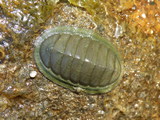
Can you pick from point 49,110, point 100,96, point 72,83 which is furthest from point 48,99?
point 100,96

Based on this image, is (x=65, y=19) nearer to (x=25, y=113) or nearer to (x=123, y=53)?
(x=123, y=53)

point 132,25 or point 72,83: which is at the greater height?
point 132,25

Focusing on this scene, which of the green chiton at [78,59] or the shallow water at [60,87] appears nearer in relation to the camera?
the green chiton at [78,59]

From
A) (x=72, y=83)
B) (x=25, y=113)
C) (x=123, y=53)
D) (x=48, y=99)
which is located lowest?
(x=25, y=113)

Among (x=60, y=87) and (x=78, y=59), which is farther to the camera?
(x=60, y=87)

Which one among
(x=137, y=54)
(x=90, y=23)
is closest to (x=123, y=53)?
(x=137, y=54)

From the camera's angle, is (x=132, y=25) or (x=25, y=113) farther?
(x=132, y=25)

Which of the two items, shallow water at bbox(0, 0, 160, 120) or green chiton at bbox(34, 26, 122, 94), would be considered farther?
shallow water at bbox(0, 0, 160, 120)

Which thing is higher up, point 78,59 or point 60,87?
point 78,59
